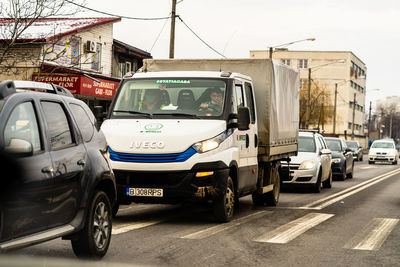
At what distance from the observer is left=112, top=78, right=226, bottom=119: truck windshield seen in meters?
11.1

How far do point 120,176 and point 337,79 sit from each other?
317 ft

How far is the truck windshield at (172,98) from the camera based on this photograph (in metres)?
11.1

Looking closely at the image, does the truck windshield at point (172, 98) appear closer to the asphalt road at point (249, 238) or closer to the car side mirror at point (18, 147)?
the asphalt road at point (249, 238)

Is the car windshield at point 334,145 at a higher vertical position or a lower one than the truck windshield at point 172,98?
lower

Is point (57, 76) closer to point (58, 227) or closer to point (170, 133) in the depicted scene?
point (170, 133)

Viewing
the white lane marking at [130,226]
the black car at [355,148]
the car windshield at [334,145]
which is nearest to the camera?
the white lane marking at [130,226]

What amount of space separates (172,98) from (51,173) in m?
5.19

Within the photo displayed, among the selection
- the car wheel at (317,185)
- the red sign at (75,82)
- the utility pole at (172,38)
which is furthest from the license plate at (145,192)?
the red sign at (75,82)

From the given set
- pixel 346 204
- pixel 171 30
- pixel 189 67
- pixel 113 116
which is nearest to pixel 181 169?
pixel 113 116

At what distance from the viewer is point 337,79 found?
104 m

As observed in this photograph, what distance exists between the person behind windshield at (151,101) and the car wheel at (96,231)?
12.1ft

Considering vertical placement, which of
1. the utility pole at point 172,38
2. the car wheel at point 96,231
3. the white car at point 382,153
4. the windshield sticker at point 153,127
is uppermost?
the utility pole at point 172,38

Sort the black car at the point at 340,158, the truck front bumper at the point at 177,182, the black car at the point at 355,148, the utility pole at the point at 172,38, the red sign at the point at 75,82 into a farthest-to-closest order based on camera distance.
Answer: the black car at the point at 355,148 → the red sign at the point at 75,82 → the black car at the point at 340,158 → the utility pole at the point at 172,38 → the truck front bumper at the point at 177,182

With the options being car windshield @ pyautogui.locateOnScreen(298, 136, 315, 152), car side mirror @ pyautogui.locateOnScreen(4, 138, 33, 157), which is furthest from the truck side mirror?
car windshield @ pyautogui.locateOnScreen(298, 136, 315, 152)
